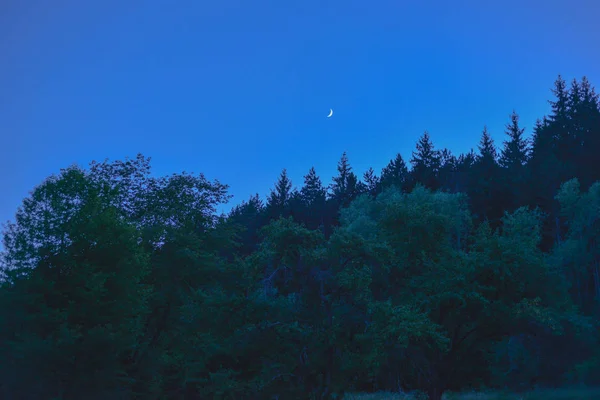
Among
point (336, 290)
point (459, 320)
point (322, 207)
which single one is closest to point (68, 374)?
point (336, 290)

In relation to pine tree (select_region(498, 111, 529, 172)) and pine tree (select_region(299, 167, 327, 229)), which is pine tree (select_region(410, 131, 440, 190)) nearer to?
pine tree (select_region(498, 111, 529, 172))

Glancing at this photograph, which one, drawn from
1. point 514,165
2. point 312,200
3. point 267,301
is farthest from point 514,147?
point 267,301

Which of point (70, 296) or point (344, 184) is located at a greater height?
point (344, 184)

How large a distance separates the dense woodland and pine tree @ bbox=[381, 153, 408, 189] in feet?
84.6

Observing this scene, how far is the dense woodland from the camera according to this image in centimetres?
2075

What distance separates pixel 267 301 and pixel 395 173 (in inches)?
2679

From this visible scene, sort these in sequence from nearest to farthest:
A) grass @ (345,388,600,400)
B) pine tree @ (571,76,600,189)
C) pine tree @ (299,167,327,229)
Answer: grass @ (345,388,600,400)
pine tree @ (571,76,600,189)
pine tree @ (299,167,327,229)

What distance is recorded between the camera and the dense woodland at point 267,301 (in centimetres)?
2075

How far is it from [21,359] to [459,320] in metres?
23.8

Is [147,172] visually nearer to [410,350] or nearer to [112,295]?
[112,295]

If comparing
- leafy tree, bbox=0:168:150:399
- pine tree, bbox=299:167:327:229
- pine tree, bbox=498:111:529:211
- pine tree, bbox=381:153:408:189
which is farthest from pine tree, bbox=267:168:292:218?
leafy tree, bbox=0:168:150:399

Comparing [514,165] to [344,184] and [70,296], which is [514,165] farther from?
[70,296]

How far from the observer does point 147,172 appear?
40.8 meters

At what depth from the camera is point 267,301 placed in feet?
68.0
